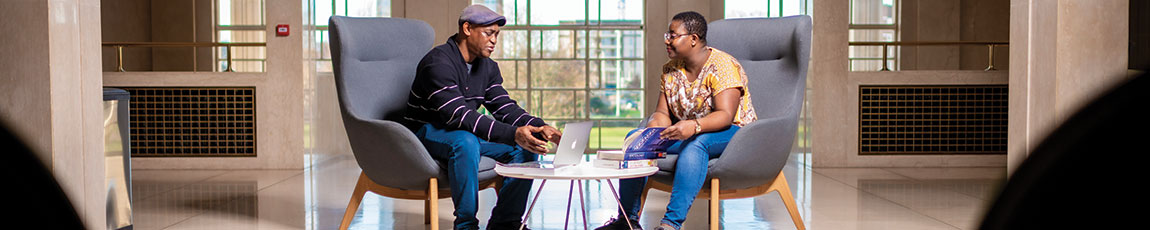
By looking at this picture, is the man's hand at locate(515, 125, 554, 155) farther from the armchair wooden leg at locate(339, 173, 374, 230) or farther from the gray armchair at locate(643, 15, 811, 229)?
the armchair wooden leg at locate(339, 173, 374, 230)

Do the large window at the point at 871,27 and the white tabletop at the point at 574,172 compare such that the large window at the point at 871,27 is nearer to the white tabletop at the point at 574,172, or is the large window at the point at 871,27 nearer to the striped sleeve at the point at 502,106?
the striped sleeve at the point at 502,106

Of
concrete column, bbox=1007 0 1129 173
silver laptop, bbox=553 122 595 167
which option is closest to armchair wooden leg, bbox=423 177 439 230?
silver laptop, bbox=553 122 595 167

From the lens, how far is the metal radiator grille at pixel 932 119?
6316mm

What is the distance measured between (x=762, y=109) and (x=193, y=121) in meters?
4.44

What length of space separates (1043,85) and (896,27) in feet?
19.4

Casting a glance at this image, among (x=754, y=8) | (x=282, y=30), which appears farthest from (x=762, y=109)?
(x=754, y=8)

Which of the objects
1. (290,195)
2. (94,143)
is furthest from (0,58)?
(290,195)

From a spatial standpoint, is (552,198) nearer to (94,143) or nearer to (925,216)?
(925,216)

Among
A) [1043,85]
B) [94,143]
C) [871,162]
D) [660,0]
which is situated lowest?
[871,162]

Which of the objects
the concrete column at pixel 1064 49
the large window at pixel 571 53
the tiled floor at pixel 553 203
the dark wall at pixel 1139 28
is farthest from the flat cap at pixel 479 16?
the large window at pixel 571 53

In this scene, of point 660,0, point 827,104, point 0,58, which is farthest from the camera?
point 660,0

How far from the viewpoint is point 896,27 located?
28.3ft

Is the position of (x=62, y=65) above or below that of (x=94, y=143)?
above

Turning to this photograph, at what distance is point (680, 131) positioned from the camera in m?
2.97
